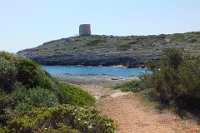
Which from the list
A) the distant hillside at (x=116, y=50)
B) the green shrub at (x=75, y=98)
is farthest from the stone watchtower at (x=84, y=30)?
the green shrub at (x=75, y=98)

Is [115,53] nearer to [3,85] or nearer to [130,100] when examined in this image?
[130,100]

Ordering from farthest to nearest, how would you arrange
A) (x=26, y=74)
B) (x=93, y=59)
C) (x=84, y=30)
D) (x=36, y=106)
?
(x=84, y=30) → (x=93, y=59) → (x=26, y=74) → (x=36, y=106)

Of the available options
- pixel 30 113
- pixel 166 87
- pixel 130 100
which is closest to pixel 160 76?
pixel 166 87

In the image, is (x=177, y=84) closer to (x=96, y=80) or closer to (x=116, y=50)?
(x=96, y=80)

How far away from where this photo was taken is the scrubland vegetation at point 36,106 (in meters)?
7.80

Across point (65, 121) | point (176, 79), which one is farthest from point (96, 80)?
point (65, 121)

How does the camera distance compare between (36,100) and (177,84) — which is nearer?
(36,100)

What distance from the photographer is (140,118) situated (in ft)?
51.4

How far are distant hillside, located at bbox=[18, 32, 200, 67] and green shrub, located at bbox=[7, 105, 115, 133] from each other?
249 feet

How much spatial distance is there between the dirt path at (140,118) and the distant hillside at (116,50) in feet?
213

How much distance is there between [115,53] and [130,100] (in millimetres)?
80814

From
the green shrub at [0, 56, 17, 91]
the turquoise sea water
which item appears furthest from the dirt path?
the turquoise sea water

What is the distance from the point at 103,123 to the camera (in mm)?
7902

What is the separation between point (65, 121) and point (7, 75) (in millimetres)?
5548
